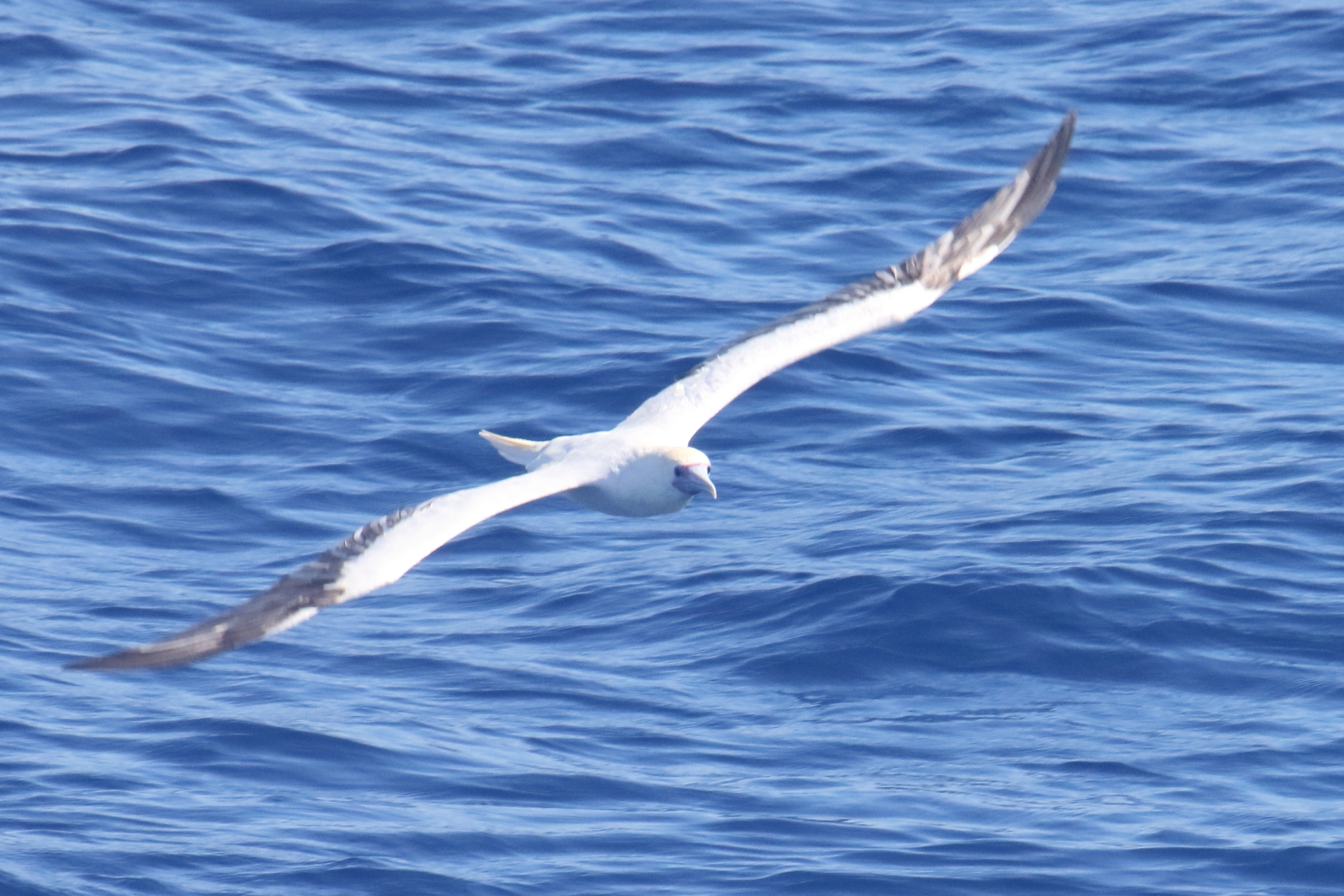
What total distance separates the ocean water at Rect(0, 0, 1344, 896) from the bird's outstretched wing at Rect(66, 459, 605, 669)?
144cm

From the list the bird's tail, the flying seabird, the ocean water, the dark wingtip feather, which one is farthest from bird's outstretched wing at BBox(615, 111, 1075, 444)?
the dark wingtip feather

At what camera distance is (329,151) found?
15.6 m

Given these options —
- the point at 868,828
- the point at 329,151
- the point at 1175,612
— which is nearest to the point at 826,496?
the point at 1175,612

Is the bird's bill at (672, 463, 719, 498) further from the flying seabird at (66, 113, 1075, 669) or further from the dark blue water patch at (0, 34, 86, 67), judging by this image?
the dark blue water patch at (0, 34, 86, 67)

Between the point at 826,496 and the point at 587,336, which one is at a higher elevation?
the point at 587,336

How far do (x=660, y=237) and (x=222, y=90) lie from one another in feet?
14.8

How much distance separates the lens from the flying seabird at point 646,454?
24.7ft

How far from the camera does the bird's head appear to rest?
8938 millimetres

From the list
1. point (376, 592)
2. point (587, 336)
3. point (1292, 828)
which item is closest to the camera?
point (1292, 828)

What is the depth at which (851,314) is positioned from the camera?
965 cm

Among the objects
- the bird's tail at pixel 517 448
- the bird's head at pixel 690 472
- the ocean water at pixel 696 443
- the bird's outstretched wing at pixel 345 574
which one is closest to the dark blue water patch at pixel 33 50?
the ocean water at pixel 696 443

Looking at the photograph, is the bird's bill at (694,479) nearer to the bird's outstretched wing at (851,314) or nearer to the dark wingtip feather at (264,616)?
the bird's outstretched wing at (851,314)

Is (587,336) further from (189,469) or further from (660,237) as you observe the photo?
(189,469)

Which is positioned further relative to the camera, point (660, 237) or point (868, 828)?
point (660, 237)
